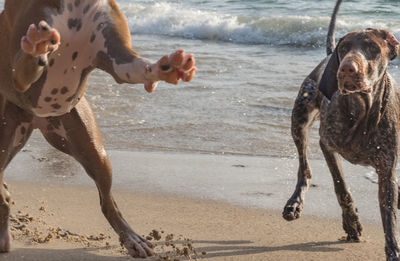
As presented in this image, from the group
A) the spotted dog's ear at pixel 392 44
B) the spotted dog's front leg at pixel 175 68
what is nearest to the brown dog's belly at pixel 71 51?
the spotted dog's front leg at pixel 175 68

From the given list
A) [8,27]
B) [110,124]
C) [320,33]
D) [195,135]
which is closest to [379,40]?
[8,27]

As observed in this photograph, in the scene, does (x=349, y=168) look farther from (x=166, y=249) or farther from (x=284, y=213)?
(x=166, y=249)

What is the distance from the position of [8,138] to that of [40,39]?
1376 mm

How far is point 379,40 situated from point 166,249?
5.50ft

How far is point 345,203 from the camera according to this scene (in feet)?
15.5

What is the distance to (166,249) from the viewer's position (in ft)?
14.3

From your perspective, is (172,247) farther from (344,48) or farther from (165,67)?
(165,67)

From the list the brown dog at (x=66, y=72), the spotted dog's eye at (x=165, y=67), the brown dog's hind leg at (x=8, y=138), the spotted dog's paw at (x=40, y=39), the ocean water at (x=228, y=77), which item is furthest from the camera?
the ocean water at (x=228, y=77)

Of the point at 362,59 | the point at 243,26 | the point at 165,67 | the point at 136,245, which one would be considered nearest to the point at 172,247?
the point at 136,245

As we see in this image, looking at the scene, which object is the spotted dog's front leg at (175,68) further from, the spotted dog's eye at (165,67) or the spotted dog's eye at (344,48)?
the spotted dog's eye at (344,48)

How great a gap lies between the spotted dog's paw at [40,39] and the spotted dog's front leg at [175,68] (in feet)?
1.27

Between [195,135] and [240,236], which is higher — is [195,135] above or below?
below

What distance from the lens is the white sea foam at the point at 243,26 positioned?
45.3 ft

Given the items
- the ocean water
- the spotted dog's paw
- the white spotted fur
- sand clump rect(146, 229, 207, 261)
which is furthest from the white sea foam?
the spotted dog's paw
